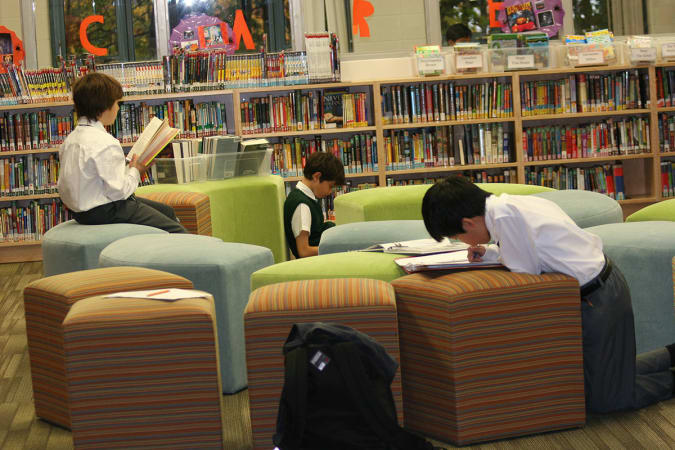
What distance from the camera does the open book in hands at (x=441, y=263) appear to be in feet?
9.46

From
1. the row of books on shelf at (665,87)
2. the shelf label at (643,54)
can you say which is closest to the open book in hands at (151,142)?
the shelf label at (643,54)

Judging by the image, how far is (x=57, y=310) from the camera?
296cm

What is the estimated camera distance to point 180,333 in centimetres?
257

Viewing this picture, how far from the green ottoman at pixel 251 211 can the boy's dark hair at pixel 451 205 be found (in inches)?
106

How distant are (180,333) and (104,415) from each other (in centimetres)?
33

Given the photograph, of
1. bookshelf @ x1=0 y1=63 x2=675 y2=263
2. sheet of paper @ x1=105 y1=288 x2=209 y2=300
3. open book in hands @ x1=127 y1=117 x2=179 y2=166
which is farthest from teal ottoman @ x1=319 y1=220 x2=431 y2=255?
bookshelf @ x1=0 y1=63 x2=675 y2=263

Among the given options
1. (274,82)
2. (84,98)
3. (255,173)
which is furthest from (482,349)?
(274,82)

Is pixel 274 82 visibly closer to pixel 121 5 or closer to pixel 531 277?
pixel 121 5

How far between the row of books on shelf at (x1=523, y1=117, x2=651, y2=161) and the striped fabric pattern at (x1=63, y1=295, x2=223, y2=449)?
5276 mm

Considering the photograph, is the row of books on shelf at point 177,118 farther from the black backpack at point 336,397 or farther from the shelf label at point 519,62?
the black backpack at point 336,397

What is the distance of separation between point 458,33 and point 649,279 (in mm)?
4868

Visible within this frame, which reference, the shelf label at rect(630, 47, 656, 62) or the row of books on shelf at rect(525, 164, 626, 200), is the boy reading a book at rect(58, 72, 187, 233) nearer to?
the row of books on shelf at rect(525, 164, 626, 200)

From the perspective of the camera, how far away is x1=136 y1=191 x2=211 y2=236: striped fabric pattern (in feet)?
16.2

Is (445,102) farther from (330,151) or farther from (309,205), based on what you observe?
(309,205)
